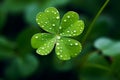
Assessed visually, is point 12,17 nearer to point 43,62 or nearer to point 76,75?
point 43,62

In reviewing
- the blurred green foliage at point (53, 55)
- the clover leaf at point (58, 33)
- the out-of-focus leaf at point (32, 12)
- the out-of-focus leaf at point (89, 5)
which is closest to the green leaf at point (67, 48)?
the clover leaf at point (58, 33)

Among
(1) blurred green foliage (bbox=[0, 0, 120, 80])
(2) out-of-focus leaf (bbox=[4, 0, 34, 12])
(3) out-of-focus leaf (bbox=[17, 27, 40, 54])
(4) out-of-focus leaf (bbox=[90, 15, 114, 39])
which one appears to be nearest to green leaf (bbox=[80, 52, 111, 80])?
(1) blurred green foliage (bbox=[0, 0, 120, 80])

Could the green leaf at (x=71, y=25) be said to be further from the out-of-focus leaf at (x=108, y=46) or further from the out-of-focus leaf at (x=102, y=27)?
the out-of-focus leaf at (x=102, y=27)

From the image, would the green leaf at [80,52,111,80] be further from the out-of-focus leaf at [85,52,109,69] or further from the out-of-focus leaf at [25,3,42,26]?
the out-of-focus leaf at [25,3,42,26]

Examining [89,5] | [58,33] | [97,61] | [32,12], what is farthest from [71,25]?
[89,5]

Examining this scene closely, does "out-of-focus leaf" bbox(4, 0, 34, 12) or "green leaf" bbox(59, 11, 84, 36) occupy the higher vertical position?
"green leaf" bbox(59, 11, 84, 36)

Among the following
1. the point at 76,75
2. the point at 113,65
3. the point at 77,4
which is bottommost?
the point at 76,75

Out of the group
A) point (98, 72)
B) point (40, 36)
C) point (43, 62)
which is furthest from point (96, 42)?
point (40, 36)
